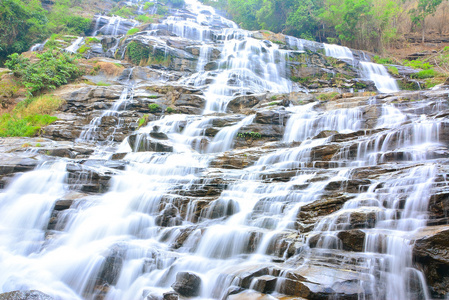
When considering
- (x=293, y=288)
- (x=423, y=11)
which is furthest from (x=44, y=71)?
(x=423, y=11)

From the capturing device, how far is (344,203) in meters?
6.52

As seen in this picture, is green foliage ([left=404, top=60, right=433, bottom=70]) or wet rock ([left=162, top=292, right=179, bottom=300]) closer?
wet rock ([left=162, top=292, right=179, bottom=300])

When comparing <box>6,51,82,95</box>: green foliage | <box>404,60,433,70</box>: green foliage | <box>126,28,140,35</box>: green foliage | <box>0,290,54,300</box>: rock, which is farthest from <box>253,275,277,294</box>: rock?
<box>126,28,140,35</box>: green foliage

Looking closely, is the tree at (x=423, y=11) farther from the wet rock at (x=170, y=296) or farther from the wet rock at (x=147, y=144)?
the wet rock at (x=170, y=296)

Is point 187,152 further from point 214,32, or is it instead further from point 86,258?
point 214,32

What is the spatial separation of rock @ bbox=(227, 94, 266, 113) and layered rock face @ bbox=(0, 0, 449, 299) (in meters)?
0.11

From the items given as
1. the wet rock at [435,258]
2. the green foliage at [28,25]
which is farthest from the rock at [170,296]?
the green foliage at [28,25]

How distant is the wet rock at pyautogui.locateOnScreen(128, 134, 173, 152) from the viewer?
523 inches

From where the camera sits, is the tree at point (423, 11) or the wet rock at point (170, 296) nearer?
the wet rock at point (170, 296)

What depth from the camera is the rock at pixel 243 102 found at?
17.3m

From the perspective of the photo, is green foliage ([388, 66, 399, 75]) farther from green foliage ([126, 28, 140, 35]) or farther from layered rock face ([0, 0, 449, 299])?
green foliage ([126, 28, 140, 35])

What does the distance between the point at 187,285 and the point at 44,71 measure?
2024 centimetres

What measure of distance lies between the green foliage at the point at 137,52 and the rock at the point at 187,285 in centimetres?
2340

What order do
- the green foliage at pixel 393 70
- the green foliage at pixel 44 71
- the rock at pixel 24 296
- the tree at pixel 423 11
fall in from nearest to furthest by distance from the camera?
the rock at pixel 24 296 < the green foliage at pixel 44 71 < the green foliage at pixel 393 70 < the tree at pixel 423 11
